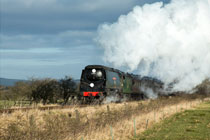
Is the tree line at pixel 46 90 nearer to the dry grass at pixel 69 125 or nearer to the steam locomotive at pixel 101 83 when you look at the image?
the steam locomotive at pixel 101 83

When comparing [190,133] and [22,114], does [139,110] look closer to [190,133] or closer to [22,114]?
[190,133]

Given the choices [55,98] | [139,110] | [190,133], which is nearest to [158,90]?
[55,98]

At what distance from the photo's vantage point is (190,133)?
21.1 meters

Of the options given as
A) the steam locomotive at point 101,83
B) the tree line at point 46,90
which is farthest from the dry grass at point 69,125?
the tree line at point 46,90

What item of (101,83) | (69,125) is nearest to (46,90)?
(101,83)

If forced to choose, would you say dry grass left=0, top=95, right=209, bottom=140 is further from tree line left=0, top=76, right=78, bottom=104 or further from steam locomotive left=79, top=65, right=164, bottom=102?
tree line left=0, top=76, right=78, bottom=104

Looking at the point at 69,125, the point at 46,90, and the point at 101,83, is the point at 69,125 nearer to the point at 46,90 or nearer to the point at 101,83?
the point at 101,83

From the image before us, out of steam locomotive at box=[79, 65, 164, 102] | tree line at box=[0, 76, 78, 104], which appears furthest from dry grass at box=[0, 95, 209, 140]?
tree line at box=[0, 76, 78, 104]

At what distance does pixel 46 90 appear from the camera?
47.6m

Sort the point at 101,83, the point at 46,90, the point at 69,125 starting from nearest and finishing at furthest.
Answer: the point at 69,125
the point at 101,83
the point at 46,90

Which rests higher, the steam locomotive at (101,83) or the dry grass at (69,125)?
the steam locomotive at (101,83)

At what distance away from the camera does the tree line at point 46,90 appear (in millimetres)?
47281

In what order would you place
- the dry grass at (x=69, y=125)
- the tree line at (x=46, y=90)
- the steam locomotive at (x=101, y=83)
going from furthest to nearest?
the tree line at (x=46, y=90) < the steam locomotive at (x=101, y=83) < the dry grass at (x=69, y=125)

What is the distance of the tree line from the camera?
47281mm
